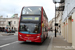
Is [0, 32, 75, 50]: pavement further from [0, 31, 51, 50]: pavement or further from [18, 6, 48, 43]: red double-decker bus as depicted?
[18, 6, 48, 43]: red double-decker bus

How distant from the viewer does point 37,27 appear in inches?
434

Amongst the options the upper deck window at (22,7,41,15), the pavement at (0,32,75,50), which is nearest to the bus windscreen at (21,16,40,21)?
the upper deck window at (22,7,41,15)

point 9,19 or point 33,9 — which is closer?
point 33,9

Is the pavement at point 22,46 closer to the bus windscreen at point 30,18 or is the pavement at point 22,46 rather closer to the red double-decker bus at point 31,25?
the red double-decker bus at point 31,25

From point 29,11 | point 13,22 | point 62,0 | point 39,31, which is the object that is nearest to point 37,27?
point 39,31

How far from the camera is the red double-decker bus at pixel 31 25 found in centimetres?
1089

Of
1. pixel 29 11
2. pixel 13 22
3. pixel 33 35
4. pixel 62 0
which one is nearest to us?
pixel 33 35

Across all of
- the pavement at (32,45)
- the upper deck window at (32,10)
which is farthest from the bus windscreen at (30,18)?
the pavement at (32,45)

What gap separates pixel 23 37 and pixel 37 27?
167cm

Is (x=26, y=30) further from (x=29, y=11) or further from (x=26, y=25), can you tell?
(x=29, y=11)

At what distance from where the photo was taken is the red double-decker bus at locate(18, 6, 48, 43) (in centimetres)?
1089

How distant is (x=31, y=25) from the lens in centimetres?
1113

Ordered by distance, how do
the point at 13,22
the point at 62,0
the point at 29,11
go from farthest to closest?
the point at 13,22, the point at 62,0, the point at 29,11

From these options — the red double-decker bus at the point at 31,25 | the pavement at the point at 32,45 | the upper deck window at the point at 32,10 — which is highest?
the upper deck window at the point at 32,10
